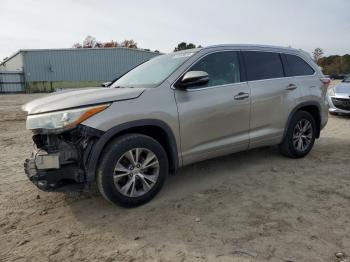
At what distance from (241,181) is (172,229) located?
1624 millimetres

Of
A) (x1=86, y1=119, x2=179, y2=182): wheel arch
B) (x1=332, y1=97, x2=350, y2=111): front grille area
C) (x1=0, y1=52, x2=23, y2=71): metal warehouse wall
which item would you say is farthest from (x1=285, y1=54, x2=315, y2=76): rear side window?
(x1=0, y1=52, x2=23, y2=71): metal warehouse wall

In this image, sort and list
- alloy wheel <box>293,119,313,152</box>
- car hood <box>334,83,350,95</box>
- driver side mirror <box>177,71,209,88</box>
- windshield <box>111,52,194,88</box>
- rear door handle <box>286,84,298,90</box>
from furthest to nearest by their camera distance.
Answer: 1. car hood <box>334,83,350,95</box>
2. alloy wheel <box>293,119,313,152</box>
3. rear door handle <box>286,84,298,90</box>
4. windshield <box>111,52,194,88</box>
5. driver side mirror <box>177,71,209,88</box>

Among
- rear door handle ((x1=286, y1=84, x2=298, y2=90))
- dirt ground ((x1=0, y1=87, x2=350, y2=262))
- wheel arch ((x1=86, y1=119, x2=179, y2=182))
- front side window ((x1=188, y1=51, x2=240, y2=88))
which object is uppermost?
front side window ((x1=188, y1=51, x2=240, y2=88))

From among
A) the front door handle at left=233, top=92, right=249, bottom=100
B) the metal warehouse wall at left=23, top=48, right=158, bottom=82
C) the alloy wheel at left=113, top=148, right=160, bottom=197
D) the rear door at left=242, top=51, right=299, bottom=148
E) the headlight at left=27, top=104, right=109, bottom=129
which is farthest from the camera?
the metal warehouse wall at left=23, top=48, right=158, bottom=82

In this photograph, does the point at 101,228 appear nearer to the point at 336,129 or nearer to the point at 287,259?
the point at 287,259

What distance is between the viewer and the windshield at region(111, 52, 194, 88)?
4117 mm

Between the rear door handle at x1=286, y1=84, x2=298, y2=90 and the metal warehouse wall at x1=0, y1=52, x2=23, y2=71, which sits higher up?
the metal warehouse wall at x1=0, y1=52, x2=23, y2=71

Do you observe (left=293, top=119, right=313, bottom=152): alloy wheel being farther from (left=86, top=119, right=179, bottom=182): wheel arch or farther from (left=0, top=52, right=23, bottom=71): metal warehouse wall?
(left=0, top=52, right=23, bottom=71): metal warehouse wall

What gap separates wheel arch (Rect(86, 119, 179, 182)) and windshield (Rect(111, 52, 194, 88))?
52 centimetres

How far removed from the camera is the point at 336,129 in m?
8.23

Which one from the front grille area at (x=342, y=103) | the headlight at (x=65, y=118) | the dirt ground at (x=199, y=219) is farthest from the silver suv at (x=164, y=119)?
the front grille area at (x=342, y=103)

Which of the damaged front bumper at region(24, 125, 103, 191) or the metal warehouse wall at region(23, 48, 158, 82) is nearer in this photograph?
the damaged front bumper at region(24, 125, 103, 191)

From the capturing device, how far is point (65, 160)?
3.38m

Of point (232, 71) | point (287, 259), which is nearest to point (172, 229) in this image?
point (287, 259)
